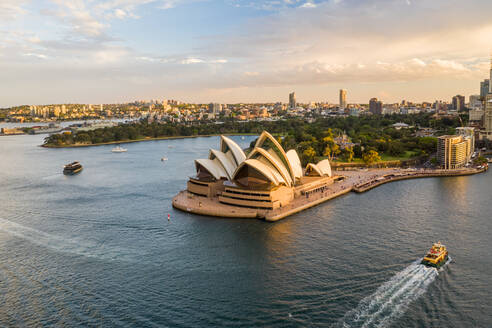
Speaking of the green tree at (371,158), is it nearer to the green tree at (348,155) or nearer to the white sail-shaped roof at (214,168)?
the green tree at (348,155)

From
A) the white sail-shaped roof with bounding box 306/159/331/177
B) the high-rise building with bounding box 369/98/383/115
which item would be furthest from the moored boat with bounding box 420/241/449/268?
the high-rise building with bounding box 369/98/383/115

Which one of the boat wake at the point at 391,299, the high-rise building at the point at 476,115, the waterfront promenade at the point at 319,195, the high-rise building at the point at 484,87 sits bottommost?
the boat wake at the point at 391,299

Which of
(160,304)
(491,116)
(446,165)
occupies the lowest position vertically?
(160,304)

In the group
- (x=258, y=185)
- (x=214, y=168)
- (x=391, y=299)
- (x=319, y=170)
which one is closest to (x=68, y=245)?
(x=214, y=168)

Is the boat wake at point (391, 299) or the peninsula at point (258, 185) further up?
the peninsula at point (258, 185)

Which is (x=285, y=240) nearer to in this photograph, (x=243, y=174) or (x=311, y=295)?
(x=311, y=295)

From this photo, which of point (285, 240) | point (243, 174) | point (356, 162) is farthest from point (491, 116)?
point (285, 240)

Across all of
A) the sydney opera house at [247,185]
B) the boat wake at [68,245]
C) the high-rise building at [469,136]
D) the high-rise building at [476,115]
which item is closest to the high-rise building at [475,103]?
the high-rise building at [476,115]
